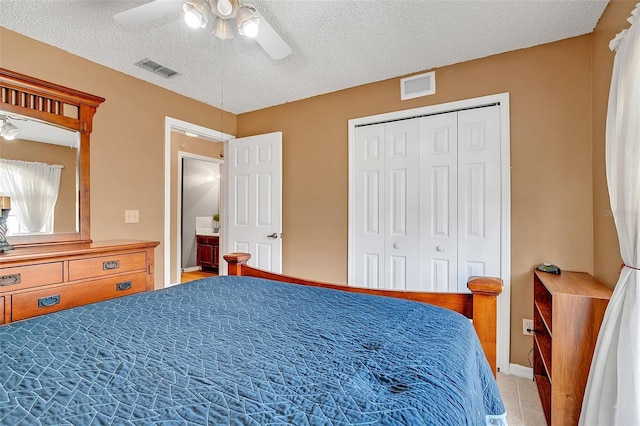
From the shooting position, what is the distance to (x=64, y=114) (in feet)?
7.70

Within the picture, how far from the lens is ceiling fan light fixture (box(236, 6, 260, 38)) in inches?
61.6

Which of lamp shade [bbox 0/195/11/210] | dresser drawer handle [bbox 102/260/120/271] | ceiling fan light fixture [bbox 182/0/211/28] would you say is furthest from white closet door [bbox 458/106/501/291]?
lamp shade [bbox 0/195/11/210]

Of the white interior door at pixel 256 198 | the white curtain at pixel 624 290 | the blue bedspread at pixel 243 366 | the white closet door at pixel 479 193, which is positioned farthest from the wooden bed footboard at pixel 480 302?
the white interior door at pixel 256 198

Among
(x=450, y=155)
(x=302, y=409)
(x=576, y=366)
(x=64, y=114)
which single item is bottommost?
(x=576, y=366)

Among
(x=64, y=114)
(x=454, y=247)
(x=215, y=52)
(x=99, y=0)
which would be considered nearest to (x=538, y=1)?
(x=454, y=247)

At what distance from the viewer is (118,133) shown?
2699mm

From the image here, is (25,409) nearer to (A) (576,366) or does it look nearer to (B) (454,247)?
(A) (576,366)

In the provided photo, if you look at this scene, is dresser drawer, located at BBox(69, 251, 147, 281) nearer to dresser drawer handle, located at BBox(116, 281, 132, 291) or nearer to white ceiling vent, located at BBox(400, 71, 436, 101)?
dresser drawer handle, located at BBox(116, 281, 132, 291)

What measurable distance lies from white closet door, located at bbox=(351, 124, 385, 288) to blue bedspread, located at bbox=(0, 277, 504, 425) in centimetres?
168

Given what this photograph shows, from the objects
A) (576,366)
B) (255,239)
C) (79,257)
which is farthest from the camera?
(255,239)

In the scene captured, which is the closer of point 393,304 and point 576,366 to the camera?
point 393,304

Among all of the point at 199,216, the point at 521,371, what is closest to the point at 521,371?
the point at 521,371

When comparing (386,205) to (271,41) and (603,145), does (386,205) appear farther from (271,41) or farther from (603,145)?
(271,41)

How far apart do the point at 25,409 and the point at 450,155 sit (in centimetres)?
274
